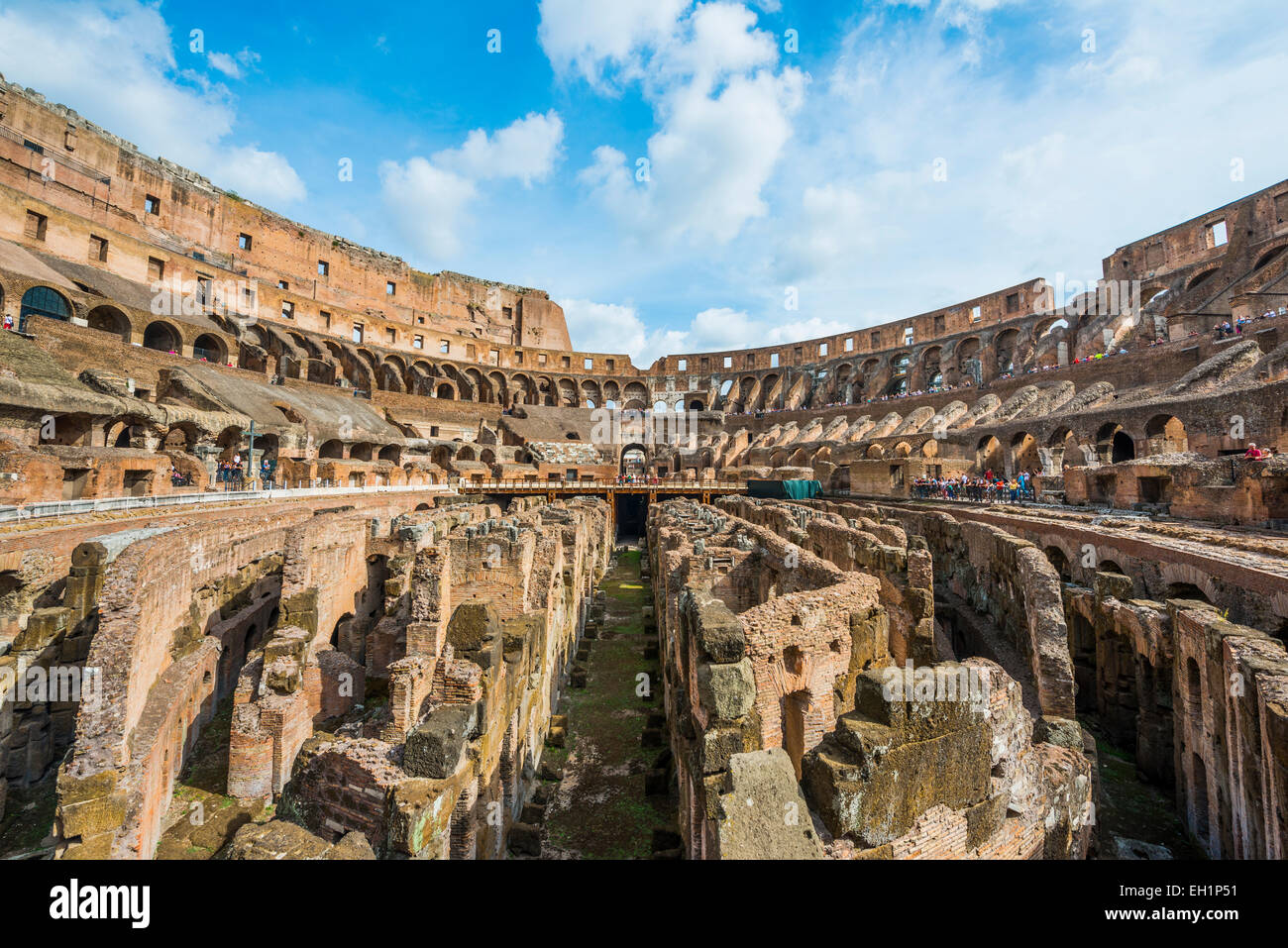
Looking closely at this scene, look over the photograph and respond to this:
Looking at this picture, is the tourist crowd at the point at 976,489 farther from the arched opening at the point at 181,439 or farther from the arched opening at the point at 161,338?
the arched opening at the point at 161,338

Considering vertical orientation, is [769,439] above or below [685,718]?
above

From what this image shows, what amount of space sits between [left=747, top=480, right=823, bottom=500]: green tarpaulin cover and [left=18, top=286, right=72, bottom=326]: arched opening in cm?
3608

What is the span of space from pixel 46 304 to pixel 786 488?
38.9 metres

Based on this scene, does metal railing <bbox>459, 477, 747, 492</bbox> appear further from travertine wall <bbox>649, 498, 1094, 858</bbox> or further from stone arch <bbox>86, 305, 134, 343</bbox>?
travertine wall <bbox>649, 498, 1094, 858</bbox>

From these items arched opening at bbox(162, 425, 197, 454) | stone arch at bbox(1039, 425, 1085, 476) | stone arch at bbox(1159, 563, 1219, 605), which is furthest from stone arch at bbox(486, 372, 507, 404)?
stone arch at bbox(1159, 563, 1219, 605)

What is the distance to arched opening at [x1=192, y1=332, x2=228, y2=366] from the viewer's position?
35.9m

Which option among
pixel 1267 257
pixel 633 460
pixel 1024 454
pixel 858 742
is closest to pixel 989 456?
pixel 1024 454

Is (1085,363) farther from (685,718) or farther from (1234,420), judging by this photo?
(685,718)

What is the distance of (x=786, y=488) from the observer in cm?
3084

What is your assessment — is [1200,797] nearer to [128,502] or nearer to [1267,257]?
[128,502]

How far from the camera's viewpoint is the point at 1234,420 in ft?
58.8

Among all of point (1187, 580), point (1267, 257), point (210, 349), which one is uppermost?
point (1267, 257)

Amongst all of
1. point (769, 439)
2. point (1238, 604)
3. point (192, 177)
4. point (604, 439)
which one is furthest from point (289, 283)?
point (1238, 604)
